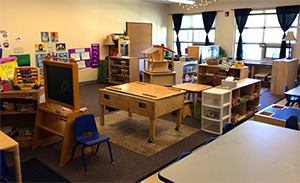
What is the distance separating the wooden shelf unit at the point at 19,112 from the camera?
3801 mm

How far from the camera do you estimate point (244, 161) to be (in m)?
1.85

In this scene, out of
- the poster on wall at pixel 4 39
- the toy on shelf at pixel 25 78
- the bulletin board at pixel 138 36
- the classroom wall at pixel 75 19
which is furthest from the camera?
the bulletin board at pixel 138 36

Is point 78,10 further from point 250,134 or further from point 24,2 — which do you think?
point 250,134

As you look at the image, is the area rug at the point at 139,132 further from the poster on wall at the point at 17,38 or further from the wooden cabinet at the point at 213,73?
the poster on wall at the point at 17,38

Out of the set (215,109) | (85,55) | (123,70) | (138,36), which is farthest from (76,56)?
(215,109)

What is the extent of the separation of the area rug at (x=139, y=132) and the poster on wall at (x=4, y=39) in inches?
144

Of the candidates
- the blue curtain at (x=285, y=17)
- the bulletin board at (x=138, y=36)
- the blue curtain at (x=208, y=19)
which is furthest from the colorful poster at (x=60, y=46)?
the blue curtain at (x=285, y=17)

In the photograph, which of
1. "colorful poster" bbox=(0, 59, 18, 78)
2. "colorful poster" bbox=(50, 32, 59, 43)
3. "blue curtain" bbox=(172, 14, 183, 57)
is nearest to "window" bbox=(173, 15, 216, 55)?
"blue curtain" bbox=(172, 14, 183, 57)

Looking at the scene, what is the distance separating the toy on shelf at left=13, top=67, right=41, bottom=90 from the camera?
3.96 metres

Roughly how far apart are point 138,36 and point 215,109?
676 cm

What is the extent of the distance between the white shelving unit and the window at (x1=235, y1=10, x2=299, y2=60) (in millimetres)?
5782

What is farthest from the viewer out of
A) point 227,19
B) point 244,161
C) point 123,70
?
point 227,19

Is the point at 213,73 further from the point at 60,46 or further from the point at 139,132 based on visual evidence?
the point at 60,46

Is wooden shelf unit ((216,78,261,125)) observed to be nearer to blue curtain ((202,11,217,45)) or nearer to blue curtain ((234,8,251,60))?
blue curtain ((234,8,251,60))
